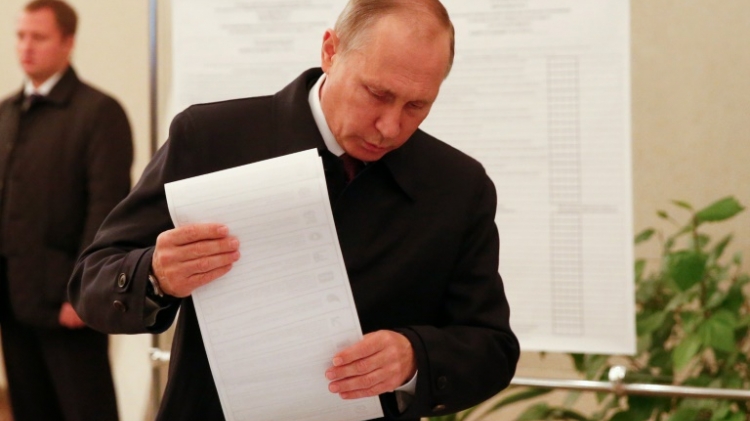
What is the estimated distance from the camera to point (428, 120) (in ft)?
7.88

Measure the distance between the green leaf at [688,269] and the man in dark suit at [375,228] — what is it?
3.52 feet

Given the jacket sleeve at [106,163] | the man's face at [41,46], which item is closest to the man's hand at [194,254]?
the jacket sleeve at [106,163]

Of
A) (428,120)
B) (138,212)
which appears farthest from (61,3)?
(138,212)

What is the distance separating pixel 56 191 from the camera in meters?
3.12

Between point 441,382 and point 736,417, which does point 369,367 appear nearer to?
point 441,382

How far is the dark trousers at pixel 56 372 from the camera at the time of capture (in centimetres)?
312

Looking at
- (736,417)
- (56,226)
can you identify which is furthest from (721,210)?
(56,226)

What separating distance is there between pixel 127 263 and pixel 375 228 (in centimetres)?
36

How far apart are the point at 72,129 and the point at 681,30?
1994mm

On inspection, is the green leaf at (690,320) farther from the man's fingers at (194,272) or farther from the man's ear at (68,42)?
the man's ear at (68,42)

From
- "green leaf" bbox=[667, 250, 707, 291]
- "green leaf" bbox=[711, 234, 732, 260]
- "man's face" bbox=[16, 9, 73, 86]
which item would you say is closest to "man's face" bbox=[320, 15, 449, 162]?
"green leaf" bbox=[667, 250, 707, 291]

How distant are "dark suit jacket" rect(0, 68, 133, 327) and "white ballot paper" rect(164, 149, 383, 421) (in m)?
1.96

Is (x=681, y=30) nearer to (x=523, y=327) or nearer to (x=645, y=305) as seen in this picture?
(x=645, y=305)

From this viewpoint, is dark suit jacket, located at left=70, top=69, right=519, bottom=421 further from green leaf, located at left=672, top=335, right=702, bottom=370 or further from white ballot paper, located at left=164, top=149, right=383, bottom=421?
green leaf, located at left=672, top=335, right=702, bottom=370
